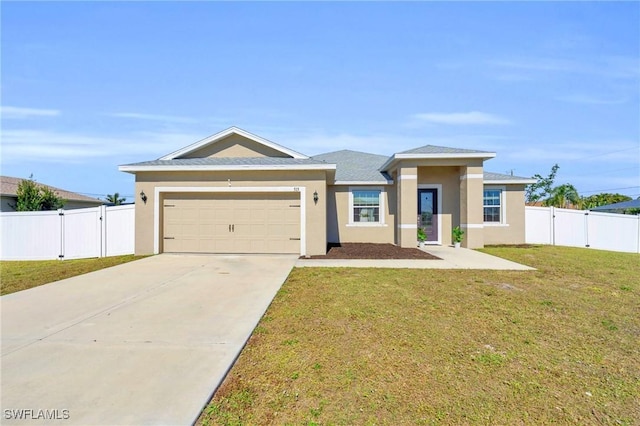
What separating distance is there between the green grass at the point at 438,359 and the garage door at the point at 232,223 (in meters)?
5.37

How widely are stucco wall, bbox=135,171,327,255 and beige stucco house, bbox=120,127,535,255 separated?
0.04 meters

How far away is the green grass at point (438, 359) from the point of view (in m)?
2.92

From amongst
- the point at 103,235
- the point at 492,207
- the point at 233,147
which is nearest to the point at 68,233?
the point at 103,235

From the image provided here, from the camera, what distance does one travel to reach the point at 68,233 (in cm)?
1310

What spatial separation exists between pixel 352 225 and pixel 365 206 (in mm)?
1139

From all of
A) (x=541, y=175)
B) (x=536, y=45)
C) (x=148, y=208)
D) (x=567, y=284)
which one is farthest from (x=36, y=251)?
(x=541, y=175)

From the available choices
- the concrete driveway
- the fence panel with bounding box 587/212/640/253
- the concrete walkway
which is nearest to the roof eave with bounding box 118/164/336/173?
the concrete walkway

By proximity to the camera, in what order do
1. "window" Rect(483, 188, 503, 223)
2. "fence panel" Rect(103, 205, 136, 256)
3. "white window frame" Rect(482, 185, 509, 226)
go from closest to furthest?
1. "fence panel" Rect(103, 205, 136, 256)
2. "white window frame" Rect(482, 185, 509, 226)
3. "window" Rect(483, 188, 503, 223)

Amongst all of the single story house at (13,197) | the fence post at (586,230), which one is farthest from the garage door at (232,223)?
the single story house at (13,197)

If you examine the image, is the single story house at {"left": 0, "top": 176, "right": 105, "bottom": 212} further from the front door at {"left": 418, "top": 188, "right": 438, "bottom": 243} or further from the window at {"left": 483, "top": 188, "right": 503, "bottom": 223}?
the window at {"left": 483, "top": 188, "right": 503, "bottom": 223}

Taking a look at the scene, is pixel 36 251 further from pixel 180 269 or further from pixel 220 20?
pixel 220 20

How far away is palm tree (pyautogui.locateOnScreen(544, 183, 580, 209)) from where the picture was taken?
27953mm

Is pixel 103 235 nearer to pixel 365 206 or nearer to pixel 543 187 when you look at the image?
pixel 365 206

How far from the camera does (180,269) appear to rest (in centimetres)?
932
